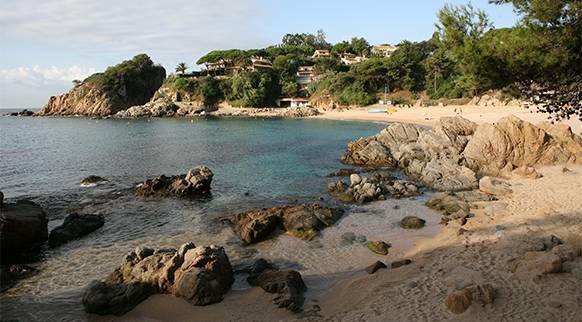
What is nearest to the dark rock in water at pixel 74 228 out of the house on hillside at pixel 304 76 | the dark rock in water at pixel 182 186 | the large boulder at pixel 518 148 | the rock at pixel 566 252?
the dark rock in water at pixel 182 186

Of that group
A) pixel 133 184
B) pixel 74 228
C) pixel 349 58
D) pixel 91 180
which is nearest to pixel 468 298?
pixel 74 228

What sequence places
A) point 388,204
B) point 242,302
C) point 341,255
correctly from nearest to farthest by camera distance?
point 242,302
point 341,255
point 388,204

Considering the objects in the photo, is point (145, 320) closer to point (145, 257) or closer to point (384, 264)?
point (145, 257)

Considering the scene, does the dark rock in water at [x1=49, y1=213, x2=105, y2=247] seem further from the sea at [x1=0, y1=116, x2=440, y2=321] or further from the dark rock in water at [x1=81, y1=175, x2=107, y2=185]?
the dark rock in water at [x1=81, y1=175, x2=107, y2=185]

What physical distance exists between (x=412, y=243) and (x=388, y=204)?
223 inches

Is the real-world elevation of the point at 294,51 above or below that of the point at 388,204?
above

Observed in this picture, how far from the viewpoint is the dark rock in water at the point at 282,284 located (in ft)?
37.0

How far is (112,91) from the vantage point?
382 ft

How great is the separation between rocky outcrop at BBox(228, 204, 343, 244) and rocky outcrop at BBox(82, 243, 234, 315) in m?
3.90

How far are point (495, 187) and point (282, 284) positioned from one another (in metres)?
14.9

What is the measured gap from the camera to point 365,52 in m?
134

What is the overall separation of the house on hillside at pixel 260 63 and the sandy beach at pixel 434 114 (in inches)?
1221

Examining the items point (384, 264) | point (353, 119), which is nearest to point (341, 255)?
point (384, 264)

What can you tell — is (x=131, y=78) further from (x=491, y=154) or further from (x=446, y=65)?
(x=491, y=154)
